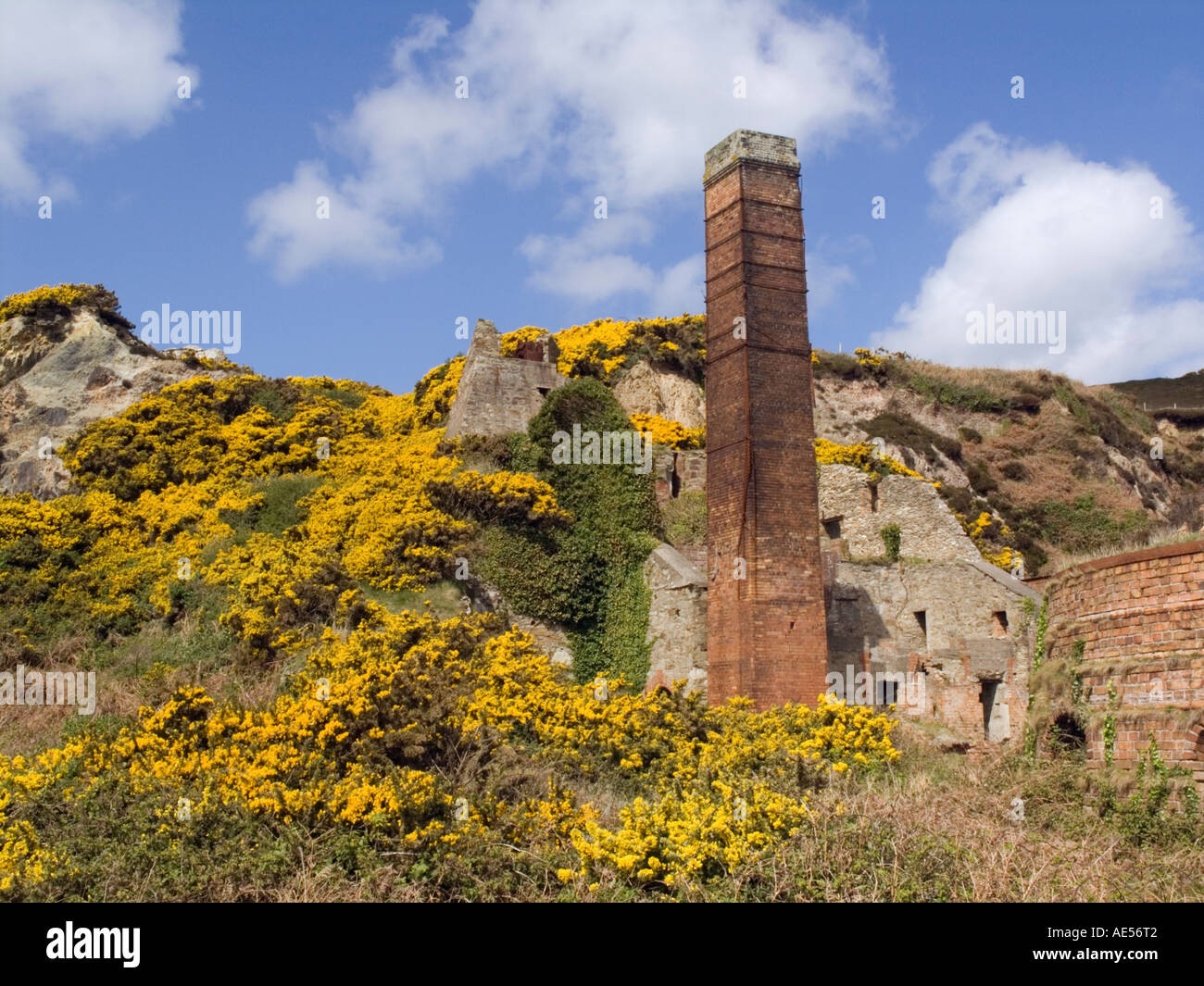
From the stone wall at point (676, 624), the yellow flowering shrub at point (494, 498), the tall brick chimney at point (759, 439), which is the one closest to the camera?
the tall brick chimney at point (759, 439)

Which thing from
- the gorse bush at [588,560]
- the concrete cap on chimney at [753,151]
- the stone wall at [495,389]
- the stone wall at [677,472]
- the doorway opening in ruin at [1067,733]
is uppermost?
the concrete cap on chimney at [753,151]

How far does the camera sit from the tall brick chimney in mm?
18188

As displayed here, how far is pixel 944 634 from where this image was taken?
22297 millimetres

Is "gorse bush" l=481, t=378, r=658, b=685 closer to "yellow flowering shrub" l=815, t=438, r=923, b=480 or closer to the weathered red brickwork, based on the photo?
"yellow flowering shrub" l=815, t=438, r=923, b=480

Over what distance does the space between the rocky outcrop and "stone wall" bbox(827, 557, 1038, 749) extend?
15.6 metres

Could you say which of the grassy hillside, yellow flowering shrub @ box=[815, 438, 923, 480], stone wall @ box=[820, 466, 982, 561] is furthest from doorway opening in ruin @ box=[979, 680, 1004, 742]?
the grassy hillside

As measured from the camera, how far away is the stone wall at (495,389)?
78.3ft

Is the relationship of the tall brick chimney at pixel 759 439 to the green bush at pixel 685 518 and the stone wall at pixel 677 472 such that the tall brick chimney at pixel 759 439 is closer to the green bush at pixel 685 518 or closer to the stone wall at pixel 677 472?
the green bush at pixel 685 518

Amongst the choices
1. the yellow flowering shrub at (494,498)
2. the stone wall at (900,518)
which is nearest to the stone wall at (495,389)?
the yellow flowering shrub at (494,498)

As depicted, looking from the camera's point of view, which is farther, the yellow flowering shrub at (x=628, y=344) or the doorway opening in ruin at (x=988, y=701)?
the yellow flowering shrub at (x=628, y=344)

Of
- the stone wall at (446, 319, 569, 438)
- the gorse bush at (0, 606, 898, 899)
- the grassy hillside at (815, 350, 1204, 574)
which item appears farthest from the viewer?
the grassy hillside at (815, 350, 1204, 574)

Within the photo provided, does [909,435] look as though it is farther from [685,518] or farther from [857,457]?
[685,518]

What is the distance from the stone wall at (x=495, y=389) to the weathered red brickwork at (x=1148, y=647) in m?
14.1

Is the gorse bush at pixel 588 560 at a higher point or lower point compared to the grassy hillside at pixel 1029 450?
lower
